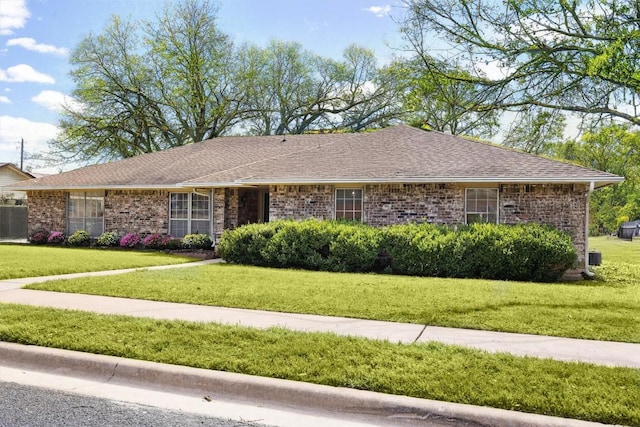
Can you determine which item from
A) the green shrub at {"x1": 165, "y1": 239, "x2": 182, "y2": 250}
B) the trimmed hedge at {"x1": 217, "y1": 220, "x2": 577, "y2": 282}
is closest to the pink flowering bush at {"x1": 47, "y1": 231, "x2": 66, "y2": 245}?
the green shrub at {"x1": 165, "y1": 239, "x2": 182, "y2": 250}

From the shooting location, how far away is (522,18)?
36.9ft

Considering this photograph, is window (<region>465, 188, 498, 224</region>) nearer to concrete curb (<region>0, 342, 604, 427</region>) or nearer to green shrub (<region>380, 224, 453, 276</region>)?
green shrub (<region>380, 224, 453, 276</region>)

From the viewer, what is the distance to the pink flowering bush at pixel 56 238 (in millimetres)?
23656

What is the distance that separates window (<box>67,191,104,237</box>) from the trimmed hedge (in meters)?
9.67

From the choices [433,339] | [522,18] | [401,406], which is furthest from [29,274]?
[522,18]

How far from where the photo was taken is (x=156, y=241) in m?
20.9

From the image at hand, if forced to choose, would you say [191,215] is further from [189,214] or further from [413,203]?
[413,203]

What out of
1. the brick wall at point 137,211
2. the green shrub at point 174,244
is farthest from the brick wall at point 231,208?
the brick wall at point 137,211

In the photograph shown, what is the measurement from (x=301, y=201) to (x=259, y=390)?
13055mm

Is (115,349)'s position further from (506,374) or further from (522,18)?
(522,18)

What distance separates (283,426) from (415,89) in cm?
1012

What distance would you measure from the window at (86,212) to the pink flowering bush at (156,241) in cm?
342

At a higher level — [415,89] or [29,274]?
[415,89]

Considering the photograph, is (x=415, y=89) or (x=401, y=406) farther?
(x=415, y=89)
